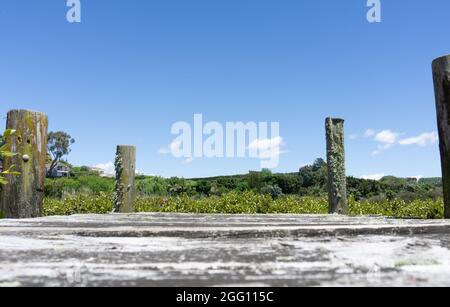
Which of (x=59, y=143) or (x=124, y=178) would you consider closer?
(x=124, y=178)

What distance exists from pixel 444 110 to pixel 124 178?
4752mm

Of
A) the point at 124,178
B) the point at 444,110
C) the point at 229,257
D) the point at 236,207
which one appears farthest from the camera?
the point at 236,207

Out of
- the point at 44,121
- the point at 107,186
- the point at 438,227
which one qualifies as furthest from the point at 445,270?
the point at 107,186

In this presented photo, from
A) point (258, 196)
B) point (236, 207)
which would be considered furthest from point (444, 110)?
point (258, 196)

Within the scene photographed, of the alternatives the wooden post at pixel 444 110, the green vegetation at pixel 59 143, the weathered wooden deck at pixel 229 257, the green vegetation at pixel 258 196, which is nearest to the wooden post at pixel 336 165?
the green vegetation at pixel 258 196

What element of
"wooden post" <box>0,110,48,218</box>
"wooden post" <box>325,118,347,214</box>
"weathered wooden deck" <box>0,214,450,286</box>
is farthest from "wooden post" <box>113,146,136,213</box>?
"weathered wooden deck" <box>0,214,450,286</box>

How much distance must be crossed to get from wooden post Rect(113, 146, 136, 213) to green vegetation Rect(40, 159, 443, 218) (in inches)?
151

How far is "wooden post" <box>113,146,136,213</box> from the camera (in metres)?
6.78

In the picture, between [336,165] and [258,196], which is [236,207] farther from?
[336,165]

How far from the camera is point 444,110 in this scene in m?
3.34

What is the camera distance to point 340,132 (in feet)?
23.0

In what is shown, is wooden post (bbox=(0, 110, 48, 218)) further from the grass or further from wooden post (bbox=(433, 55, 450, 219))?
the grass

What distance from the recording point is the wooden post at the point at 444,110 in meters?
3.31
